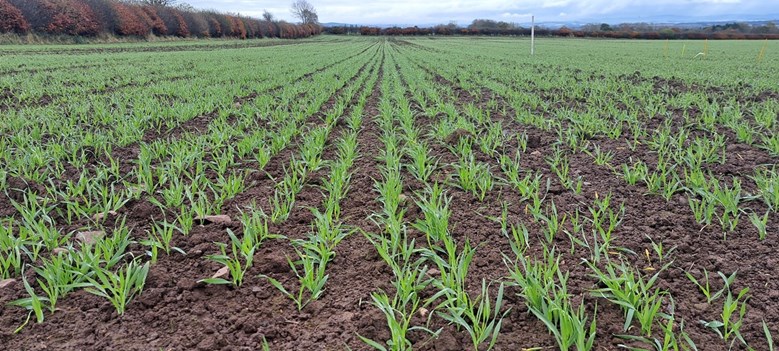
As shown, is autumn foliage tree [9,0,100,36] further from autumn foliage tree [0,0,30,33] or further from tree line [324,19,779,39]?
tree line [324,19,779,39]

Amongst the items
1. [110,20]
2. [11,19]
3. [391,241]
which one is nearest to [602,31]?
[110,20]

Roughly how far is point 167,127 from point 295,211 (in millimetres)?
3006

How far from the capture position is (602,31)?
2611 inches

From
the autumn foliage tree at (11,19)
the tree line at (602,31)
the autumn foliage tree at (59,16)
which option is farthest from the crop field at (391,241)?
the tree line at (602,31)

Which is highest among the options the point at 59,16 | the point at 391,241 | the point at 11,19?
the point at 59,16

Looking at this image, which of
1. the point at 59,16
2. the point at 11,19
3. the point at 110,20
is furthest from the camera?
the point at 110,20

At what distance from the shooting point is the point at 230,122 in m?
5.61

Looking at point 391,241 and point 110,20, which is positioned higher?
point 110,20

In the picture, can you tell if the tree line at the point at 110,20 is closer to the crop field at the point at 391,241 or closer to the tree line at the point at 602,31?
the crop field at the point at 391,241

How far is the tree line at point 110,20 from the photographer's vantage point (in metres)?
25.1

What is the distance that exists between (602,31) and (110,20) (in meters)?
60.5

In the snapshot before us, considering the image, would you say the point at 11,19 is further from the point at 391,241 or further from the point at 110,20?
the point at 391,241

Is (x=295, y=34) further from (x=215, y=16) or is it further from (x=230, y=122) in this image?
(x=230, y=122)

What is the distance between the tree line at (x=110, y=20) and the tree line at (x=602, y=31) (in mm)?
30622
